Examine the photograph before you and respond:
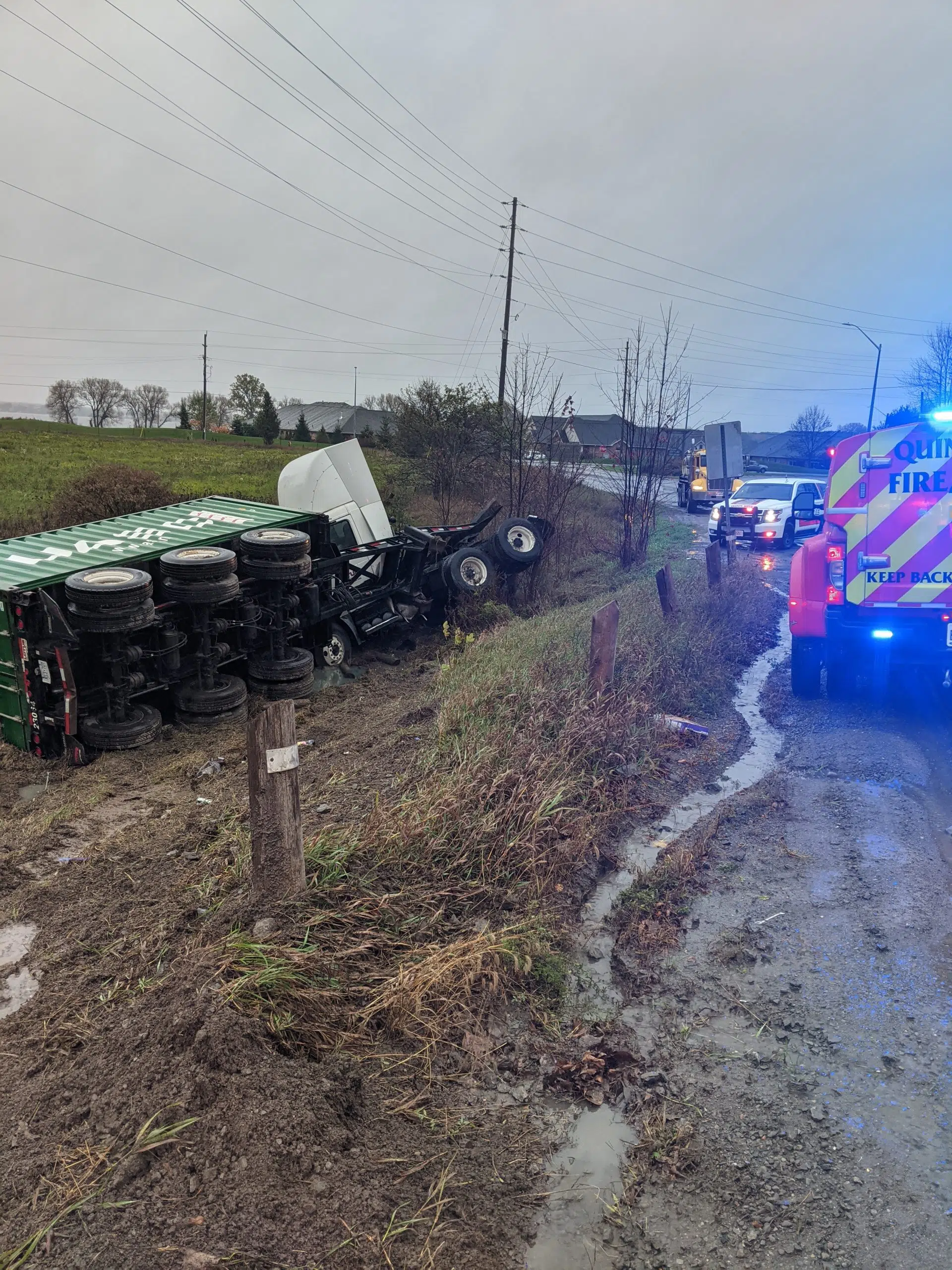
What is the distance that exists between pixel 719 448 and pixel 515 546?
728 centimetres

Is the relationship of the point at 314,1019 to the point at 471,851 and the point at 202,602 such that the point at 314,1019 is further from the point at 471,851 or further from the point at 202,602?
the point at 202,602

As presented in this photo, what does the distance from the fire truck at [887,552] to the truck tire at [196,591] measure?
5.31 m

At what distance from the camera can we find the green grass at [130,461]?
20.5 m

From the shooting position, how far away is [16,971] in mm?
4227

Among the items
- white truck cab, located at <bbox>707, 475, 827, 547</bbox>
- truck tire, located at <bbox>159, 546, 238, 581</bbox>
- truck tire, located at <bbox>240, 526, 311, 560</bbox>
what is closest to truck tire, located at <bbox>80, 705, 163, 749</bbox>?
truck tire, located at <bbox>159, 546, 238, 581</bbox>

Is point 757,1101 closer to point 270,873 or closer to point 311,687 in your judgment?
point 270,873

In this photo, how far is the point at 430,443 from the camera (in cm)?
2464

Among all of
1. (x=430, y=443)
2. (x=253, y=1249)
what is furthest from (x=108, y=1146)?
(x=430, y=443)

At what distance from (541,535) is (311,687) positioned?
229 inches

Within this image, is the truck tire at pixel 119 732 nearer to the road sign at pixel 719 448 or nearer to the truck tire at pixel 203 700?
the truck tire at pixel 203 700

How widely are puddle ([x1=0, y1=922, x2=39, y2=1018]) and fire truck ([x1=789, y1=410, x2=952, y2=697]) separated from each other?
6.59 m

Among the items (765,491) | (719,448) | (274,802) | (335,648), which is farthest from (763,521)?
(274,802)

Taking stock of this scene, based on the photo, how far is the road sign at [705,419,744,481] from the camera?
17750mm

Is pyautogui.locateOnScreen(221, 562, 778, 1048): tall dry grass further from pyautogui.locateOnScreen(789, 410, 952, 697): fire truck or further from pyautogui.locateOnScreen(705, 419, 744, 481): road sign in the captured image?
pyautogui.locateOnScreen(705, 419, 744, 481): road sign
